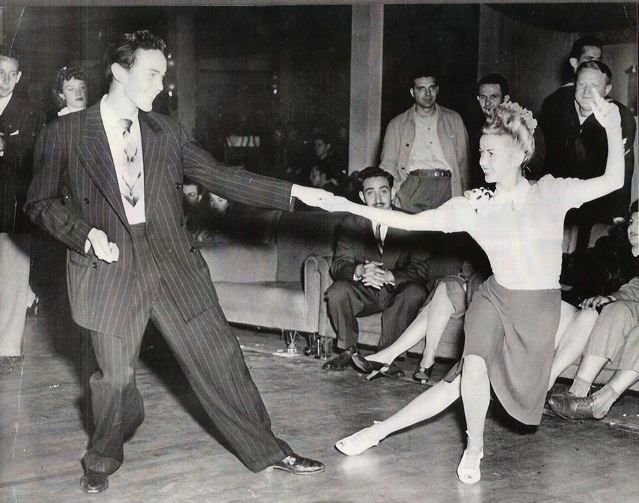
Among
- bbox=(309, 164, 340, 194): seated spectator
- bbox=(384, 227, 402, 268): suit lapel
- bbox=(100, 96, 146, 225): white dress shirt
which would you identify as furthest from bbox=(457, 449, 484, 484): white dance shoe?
bbox=(309, 164, 340, 194): seated spectator

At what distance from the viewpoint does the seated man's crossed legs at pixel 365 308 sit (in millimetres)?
5793

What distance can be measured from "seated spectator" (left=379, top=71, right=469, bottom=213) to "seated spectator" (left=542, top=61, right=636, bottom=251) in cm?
91

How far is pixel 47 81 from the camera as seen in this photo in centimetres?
1298

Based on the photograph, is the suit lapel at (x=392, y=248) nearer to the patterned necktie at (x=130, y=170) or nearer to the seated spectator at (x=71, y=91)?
the seated spectator at (x=71, y=91)

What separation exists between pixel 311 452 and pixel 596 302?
1.86 meters

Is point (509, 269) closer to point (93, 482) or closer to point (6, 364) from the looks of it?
point (93, 482)

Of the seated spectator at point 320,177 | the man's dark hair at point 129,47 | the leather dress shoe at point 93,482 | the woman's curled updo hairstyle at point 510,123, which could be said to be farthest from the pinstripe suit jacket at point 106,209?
the seated spectator at point 320,177

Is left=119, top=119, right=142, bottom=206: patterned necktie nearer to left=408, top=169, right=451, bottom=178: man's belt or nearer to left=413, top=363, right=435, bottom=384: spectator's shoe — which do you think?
left=413, top=363, right=435, bottom=384: spectator's shoe

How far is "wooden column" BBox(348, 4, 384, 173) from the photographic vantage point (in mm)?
8312

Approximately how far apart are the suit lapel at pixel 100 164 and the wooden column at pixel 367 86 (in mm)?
4941

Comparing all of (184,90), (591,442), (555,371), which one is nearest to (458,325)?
(555,371)

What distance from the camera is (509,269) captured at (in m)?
3.85

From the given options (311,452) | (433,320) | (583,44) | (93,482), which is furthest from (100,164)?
(583,44)

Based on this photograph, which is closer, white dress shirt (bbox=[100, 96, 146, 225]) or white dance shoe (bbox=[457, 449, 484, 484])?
white dress shirt (bbox=[100, 96, 146, 225])
